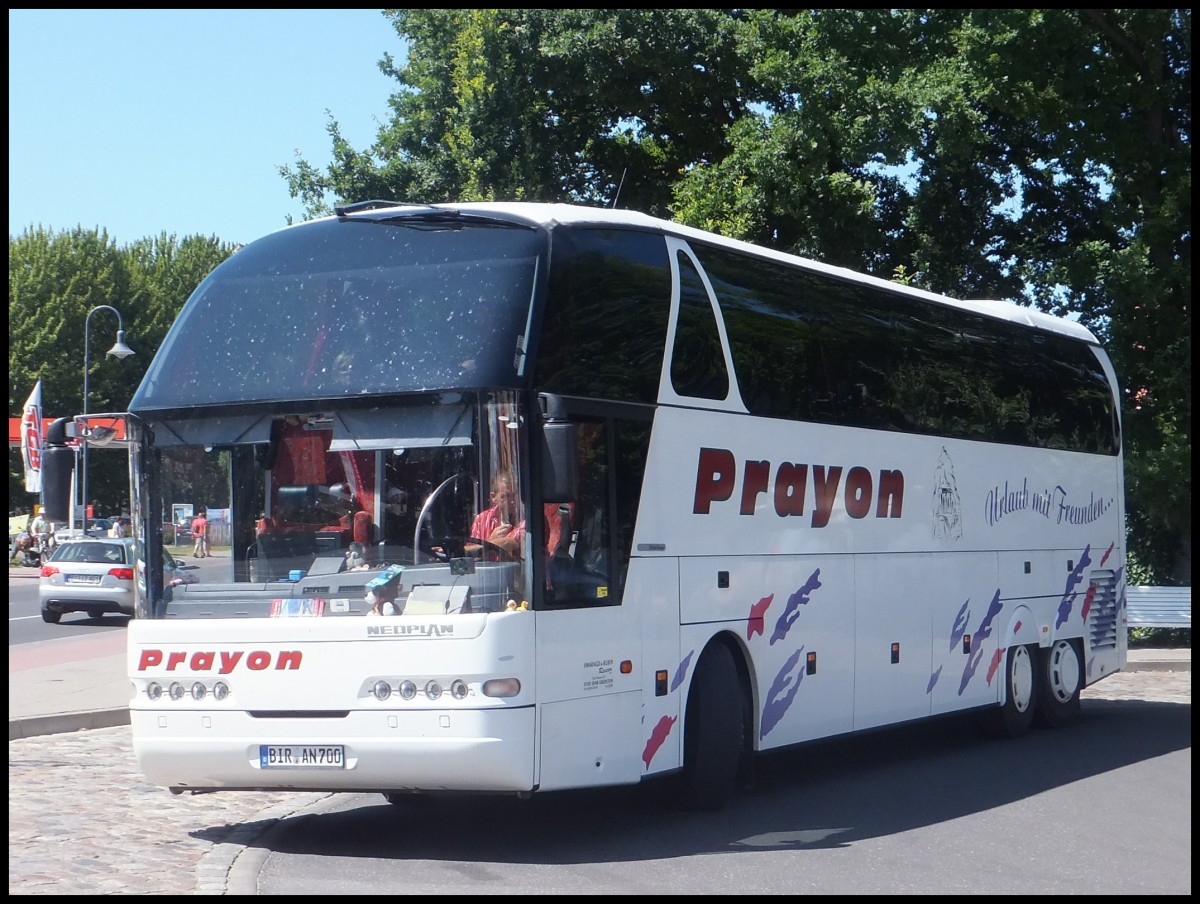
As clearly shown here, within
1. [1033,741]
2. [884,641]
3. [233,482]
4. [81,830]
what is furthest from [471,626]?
[1033,741]

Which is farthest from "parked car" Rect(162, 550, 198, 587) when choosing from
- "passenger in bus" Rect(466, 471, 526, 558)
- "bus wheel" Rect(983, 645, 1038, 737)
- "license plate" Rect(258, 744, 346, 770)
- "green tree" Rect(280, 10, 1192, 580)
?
"green tree" Rect(280, 10, 1192, 580)

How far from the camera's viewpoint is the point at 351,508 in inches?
371

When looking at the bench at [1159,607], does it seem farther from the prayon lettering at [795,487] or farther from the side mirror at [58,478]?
the side mirror at [58,478]

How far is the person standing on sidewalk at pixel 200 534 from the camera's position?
387 inches

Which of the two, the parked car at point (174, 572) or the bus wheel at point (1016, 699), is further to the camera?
the bus wheel at point (1016, 699)

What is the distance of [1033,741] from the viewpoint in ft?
51.4

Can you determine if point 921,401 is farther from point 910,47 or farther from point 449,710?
Result: point 910,47

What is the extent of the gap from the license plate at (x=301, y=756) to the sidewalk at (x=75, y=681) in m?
5.11

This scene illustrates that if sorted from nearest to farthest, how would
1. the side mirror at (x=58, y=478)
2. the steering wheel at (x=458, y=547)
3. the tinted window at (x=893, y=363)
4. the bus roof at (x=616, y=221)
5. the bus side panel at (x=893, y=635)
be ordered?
the steering wheel at (x=458, y=547) < the side mirror at (x=58, y=478) < the bus roof at (x=616, y=221) < the tinted window at (x=893, y=363) < the bus side panel at (x=893, y=635)

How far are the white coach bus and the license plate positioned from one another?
0.02 metres

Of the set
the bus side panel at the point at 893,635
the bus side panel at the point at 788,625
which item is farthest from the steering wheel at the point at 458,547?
the bus side panel at the point at 893,635

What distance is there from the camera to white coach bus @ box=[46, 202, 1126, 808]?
9164 mm

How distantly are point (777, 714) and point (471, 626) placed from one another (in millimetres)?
3354

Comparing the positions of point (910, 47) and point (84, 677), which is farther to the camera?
point (910, 47)
